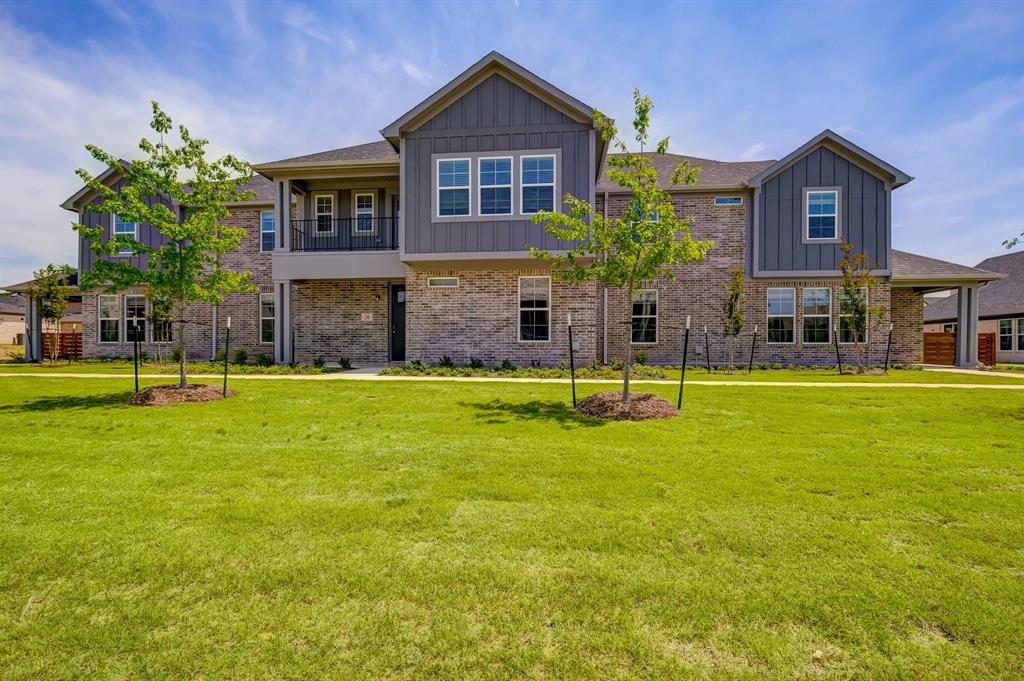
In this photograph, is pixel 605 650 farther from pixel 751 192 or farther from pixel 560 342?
pixel 751 192

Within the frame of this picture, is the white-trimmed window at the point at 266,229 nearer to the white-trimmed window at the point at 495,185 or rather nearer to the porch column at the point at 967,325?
the white-trimmed window at the point at 495,185

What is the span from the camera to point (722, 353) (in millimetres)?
17719

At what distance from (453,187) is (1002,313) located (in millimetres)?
26753

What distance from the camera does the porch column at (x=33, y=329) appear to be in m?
21.1

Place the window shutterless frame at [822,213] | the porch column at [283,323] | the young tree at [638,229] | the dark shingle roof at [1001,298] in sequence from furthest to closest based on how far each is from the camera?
the dark shingle roof at [1001,298]
the window shutterless frame at [822,213]
the porch column at [283,323]
the young tree at [638,229]

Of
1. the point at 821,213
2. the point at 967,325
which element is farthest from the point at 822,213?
the point at 967,325

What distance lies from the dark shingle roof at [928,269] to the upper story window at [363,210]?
1821 centimetres

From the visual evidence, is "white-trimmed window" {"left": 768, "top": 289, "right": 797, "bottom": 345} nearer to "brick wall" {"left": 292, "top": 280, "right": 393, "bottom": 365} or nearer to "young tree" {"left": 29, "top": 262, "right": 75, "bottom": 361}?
"brick wall" {"left": 292, "top": 280, "right": 393, "bottom": 365}

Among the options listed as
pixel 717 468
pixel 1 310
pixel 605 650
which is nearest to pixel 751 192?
pixel 717 468

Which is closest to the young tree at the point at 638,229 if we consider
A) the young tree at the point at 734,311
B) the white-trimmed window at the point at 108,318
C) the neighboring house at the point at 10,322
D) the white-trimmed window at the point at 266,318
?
the young tree at the point at 734,311

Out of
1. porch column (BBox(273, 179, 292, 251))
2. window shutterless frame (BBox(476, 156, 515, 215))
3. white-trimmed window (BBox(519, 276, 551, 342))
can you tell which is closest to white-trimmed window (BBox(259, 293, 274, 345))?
porch column (BBox(273, 179, 292, 251))

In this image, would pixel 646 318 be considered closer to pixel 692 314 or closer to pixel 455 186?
pixel 692 314

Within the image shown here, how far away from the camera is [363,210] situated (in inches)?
699

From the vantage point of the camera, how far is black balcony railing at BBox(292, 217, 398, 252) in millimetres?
17141
